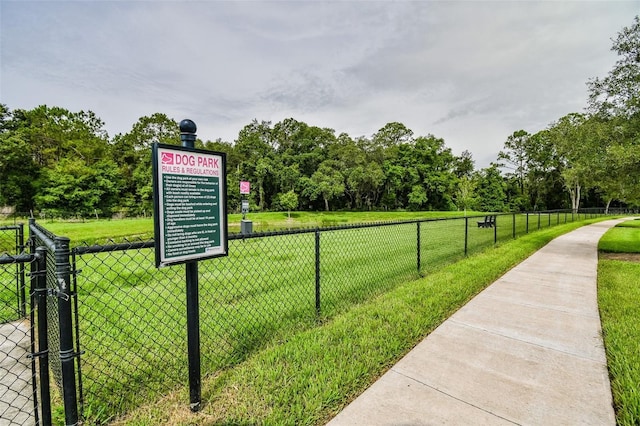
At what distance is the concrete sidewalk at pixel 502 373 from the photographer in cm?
189

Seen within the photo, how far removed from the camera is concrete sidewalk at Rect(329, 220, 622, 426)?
1889mm

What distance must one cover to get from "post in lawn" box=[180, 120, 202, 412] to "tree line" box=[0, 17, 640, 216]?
33.4 metres

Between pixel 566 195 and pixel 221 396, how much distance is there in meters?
62.5

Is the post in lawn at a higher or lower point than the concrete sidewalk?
higher

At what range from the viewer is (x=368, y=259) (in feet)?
23.1

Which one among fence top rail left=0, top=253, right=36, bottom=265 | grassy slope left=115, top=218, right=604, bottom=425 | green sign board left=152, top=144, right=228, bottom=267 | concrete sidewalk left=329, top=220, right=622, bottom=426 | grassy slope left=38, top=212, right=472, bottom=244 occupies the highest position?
green sign board left=152, top=144, right=228, bottom=267

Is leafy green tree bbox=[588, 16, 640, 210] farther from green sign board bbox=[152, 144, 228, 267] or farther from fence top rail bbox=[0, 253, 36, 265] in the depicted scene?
fence top rail bbox=[0, 253, 36, 265]

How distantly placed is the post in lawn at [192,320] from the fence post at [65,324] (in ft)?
2.00

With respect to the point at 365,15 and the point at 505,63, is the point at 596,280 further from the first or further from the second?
the point at 505,63

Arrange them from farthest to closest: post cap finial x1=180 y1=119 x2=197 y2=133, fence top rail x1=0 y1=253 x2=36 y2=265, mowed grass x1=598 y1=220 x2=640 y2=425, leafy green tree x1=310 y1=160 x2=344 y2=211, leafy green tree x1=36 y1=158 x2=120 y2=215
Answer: leafy green tree x1=310 y1=160 x2=344 y2=211 → leafy green tree x1=36 y1=158 x2=120 y2=215 → mowed grass x1=598 y1=220 x2=640 y2=425 → post cap finial x1=180 y1=119 x2=197 y2=133 → fence top rail x1=0 y1=253 x2=36 y2=265

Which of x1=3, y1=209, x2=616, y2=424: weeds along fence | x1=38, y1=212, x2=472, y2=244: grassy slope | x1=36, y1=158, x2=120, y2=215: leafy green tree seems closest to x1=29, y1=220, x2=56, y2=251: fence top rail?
x1=3, y1=209, x2=616, y2=424: weeds along fence

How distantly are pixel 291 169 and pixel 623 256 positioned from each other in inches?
1383

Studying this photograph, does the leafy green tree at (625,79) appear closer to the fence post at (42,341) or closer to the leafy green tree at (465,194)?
the fence post at (42,341)

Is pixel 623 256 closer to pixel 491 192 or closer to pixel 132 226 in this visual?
pixel 132 226
